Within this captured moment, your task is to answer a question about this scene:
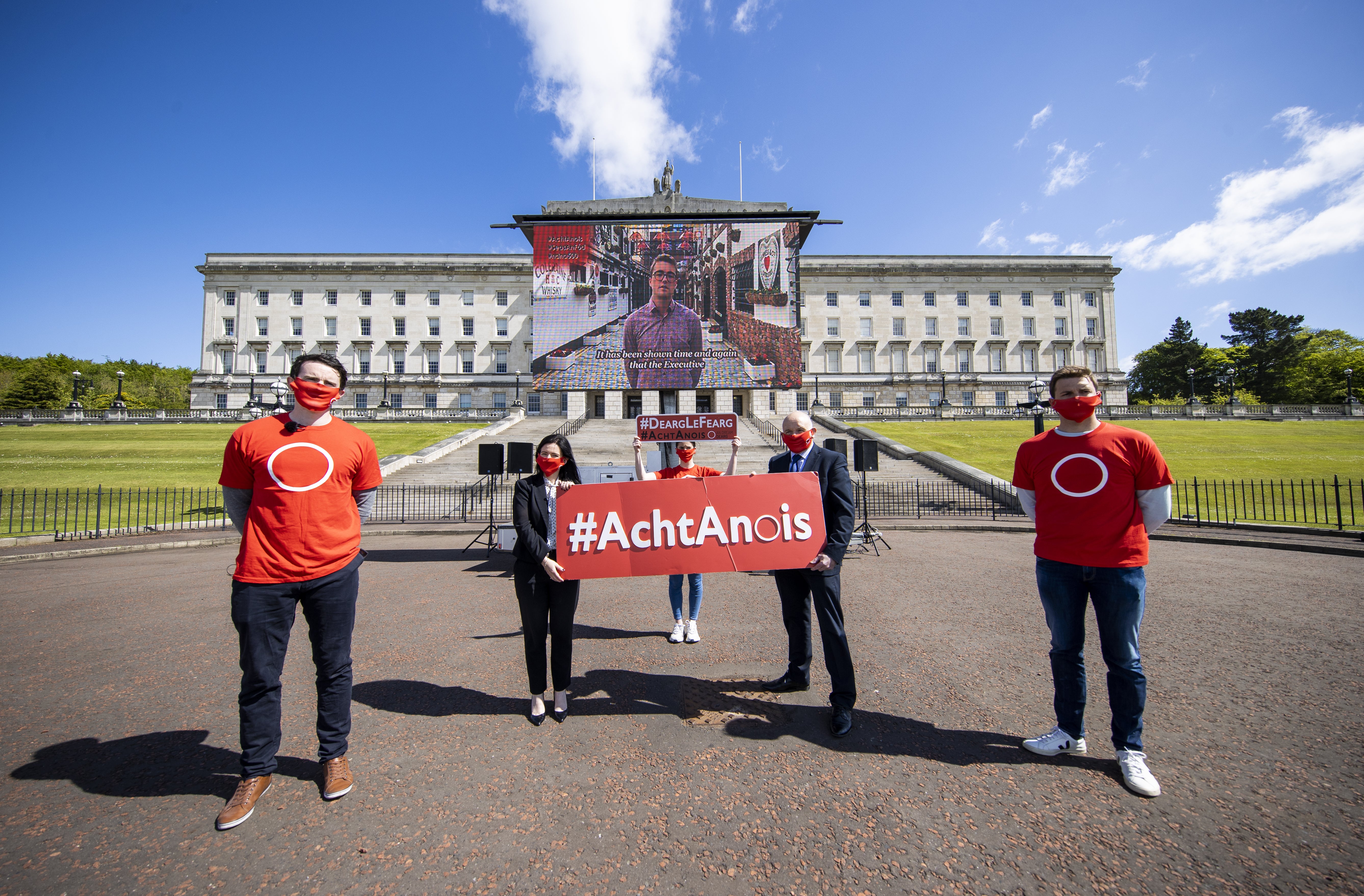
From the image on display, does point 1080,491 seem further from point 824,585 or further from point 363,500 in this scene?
point 363,500

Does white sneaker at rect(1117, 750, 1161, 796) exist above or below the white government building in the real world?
below

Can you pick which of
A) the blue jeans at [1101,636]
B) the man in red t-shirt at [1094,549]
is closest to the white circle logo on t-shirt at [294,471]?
the man in red t-shirt at [1094,549]

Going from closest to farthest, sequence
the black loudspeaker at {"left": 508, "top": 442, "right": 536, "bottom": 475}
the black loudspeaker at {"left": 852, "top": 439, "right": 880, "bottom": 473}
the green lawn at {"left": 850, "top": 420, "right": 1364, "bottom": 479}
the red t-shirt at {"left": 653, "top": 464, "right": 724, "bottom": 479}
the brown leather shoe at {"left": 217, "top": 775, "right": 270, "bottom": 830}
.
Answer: the brown leather shoe at {"left": 217, "top": 775, "right": 270, "bottom": 830}, the red t-shirt at {"left": 653, "top": 464, "right": 724, "bottom": 479}, the black loudspeaker at {"left": 508, "top": 442, "right": 536, "bottom": 475}, the black loudspeaker at {"left": 852, "top": 439, "right": 880, "bottom": 473}, the green lawn at {"left": 850, "top": 420, "right": 1364, "bottom": 479}

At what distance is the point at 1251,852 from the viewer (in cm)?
261

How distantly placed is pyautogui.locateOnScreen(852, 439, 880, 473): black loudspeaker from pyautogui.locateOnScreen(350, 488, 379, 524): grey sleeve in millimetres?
11410

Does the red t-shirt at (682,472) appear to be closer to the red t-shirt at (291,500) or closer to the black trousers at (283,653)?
the red t-shirt at (291,500)

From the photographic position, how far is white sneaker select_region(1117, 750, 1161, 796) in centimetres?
307

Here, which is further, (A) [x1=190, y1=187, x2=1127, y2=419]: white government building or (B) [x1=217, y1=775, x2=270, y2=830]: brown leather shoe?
(A) [x1=190, y1=187, x2=1127, y2=419]: white government building

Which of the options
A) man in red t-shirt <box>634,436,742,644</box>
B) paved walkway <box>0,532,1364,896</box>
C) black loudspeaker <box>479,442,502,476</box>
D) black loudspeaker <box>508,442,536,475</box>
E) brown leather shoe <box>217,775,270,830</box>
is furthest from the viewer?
black loudspeaker <box>479,442,502,476</box>

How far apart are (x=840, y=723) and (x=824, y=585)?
88 centimetres

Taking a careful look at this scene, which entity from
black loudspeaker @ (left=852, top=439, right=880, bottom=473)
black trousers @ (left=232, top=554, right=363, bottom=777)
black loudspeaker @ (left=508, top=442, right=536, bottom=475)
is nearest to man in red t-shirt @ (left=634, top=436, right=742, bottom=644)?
black trousers @ (left=232, top=554, right=363, bottom=777)

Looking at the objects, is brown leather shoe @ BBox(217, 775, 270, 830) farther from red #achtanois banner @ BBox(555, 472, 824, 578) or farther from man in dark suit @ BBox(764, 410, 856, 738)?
man in dark suit @ BBox(764, 410, 856, 738)

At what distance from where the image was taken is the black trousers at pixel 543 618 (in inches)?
158

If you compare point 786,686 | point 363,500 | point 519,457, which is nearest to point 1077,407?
point 786,686
